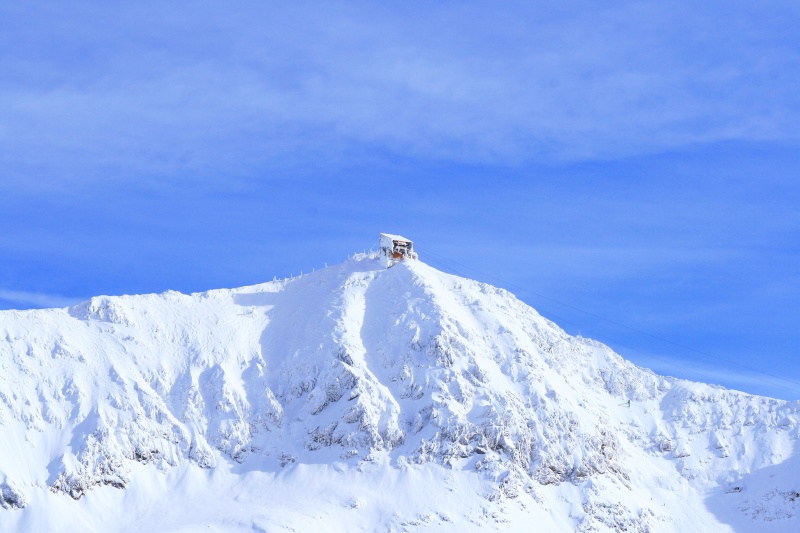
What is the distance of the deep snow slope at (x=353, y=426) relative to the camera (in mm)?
146750

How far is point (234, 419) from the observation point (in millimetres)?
159500

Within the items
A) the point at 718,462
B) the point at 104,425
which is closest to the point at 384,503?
the point at 104,425

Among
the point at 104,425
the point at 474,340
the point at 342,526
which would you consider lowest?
the point at 342,526

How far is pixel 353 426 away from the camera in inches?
6156

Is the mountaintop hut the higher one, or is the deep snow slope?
the mountaintop hut

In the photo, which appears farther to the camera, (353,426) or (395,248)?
(395,248)

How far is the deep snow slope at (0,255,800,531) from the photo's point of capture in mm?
146750

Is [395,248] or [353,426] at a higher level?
[395,248]

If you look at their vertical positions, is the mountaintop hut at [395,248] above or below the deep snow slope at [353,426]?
above

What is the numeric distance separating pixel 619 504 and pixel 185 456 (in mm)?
53688

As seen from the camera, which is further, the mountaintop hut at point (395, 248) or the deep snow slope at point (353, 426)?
the mountaintop hut at point (395, 248)

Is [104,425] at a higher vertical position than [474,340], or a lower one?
lower

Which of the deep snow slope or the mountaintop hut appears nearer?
the deep snow slope

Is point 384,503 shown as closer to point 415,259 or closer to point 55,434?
point 55,434
